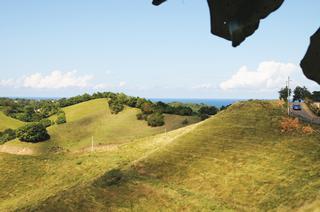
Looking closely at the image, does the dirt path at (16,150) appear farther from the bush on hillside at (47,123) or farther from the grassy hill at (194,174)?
the grassy hill at (194,174)

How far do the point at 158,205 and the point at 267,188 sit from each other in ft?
38.5

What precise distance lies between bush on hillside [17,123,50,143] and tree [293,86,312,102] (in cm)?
6756

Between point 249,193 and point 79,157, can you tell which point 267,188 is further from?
point 79,157

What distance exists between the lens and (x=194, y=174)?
55.6 meters

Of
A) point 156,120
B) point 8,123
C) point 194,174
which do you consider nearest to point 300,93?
point 156,120

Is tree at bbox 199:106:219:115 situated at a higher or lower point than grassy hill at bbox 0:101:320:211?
higher

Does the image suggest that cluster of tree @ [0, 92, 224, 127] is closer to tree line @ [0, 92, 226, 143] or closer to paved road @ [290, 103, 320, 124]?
tree line @ [0, 92, 226, 143]

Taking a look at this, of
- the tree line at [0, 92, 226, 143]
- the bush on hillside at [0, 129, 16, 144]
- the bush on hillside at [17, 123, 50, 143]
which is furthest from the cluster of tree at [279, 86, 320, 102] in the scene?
the bush on hillside at [0, 129, 16, 144]

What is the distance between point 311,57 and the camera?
7793 mm

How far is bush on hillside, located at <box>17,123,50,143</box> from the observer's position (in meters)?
121

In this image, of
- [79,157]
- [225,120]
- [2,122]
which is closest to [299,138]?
[225,120]

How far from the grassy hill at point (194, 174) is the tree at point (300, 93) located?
1506 inches

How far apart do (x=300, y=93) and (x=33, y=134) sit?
234ft

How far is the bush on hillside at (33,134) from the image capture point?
121 meters
